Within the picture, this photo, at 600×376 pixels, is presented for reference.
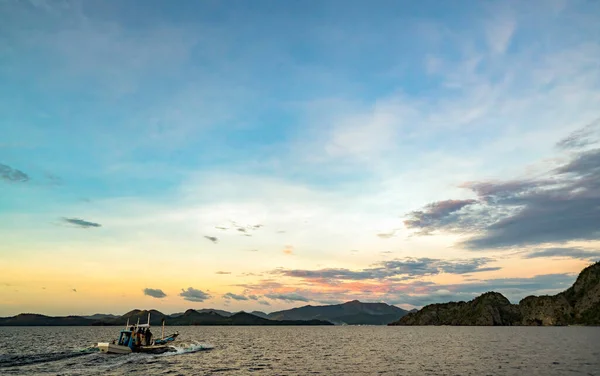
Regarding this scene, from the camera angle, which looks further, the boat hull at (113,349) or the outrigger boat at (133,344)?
the outrigger boat at (133,344)

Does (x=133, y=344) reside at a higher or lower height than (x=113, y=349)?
higher

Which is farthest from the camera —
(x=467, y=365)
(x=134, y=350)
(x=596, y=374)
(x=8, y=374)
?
(x=134, y=350)

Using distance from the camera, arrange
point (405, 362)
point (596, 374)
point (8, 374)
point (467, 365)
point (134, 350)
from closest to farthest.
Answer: point (596, 374), point (8, 374), point (467, 365), point (405, 362), point (134, 350)

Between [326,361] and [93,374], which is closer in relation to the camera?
[93,374]

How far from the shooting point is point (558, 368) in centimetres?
6694

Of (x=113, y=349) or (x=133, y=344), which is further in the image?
(x=133, y=344)

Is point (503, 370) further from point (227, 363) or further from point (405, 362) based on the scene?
point (227, 363)

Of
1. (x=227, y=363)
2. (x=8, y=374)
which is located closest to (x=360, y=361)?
(x=227, y=363)

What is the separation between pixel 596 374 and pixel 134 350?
9018 cm

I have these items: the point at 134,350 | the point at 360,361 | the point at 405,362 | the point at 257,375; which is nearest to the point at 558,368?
the point at 405,362

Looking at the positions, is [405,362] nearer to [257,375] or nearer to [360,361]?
[360,361]

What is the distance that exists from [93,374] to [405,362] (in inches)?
2250

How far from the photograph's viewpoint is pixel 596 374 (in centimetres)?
5888

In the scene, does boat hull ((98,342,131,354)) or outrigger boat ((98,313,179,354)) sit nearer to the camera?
boat hull ((98,342,131,354))
